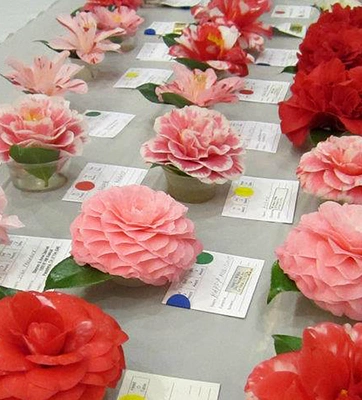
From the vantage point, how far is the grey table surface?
680mm

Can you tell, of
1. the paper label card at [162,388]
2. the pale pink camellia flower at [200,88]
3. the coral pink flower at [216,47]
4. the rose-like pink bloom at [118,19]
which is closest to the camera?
the paper label card at [162,388]

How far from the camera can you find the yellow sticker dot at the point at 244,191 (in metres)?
0.96

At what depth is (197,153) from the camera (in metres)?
0.88

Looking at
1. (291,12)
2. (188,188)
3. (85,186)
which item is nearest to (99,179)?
(85,186)

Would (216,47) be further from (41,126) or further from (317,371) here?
(317,371)

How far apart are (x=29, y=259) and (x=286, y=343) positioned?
0.32 m

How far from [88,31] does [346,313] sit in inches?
30.5

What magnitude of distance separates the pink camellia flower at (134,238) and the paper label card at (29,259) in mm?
61

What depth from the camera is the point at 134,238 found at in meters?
0.72

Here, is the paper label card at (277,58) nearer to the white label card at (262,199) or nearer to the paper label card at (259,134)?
the paper label card at (259,134)

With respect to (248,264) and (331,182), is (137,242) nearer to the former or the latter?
(248,264)

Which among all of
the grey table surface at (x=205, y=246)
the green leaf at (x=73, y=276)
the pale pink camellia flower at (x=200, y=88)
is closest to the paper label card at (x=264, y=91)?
the grey table surface at (x=205, y=246)

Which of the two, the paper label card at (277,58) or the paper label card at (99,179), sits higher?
the paper label card at (99,179)

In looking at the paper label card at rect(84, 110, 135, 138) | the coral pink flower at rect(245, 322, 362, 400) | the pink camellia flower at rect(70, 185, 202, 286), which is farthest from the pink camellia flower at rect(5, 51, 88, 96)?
the coral pink flower at rect(245, 322, 362, 400)
